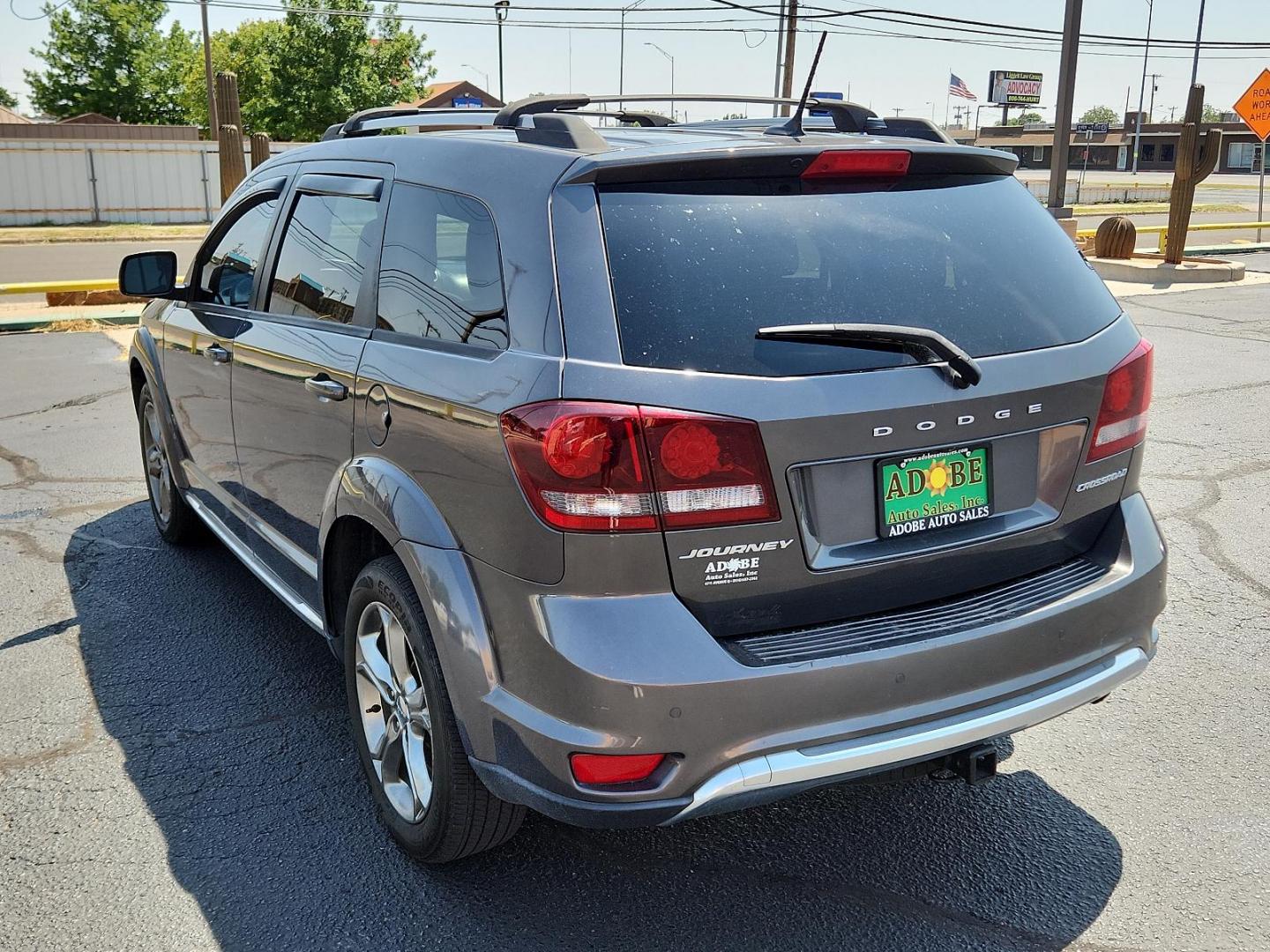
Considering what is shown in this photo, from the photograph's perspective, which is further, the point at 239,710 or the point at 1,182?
the point at 1,182

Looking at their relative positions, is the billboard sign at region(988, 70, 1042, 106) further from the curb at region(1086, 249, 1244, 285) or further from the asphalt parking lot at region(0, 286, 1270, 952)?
the asphalt parking lot at region(0, 286, 1270, 952)

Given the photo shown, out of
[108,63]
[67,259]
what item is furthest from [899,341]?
[108,63]

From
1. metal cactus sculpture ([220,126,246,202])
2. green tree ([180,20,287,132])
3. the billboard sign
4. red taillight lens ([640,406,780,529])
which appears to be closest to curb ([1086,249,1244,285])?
metal cactus sculpture ([220,126,246,202])

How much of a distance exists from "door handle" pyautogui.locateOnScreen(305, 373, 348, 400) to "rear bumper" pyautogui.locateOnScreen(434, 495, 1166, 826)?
34.6 inches

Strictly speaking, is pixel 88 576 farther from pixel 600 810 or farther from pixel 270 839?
pixel 600 810

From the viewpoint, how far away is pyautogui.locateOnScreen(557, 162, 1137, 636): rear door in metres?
2.37

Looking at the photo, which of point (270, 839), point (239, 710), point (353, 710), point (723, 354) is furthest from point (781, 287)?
point (239, 710)

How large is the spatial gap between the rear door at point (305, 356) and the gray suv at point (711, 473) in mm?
34

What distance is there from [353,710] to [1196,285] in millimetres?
16958

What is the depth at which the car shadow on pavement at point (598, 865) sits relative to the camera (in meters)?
2.72

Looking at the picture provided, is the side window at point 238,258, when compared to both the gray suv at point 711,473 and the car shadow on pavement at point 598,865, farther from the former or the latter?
the car shadow on pavement at point 598,865

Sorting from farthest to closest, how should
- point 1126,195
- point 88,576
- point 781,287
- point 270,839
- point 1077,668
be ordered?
1. point 1126,195
2. point 88,576
3. point 270,839
4. point 1077,668
5. point 781,287

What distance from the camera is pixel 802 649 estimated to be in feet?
7.89

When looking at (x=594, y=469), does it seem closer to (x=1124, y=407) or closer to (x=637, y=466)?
(x=637, y=466)
